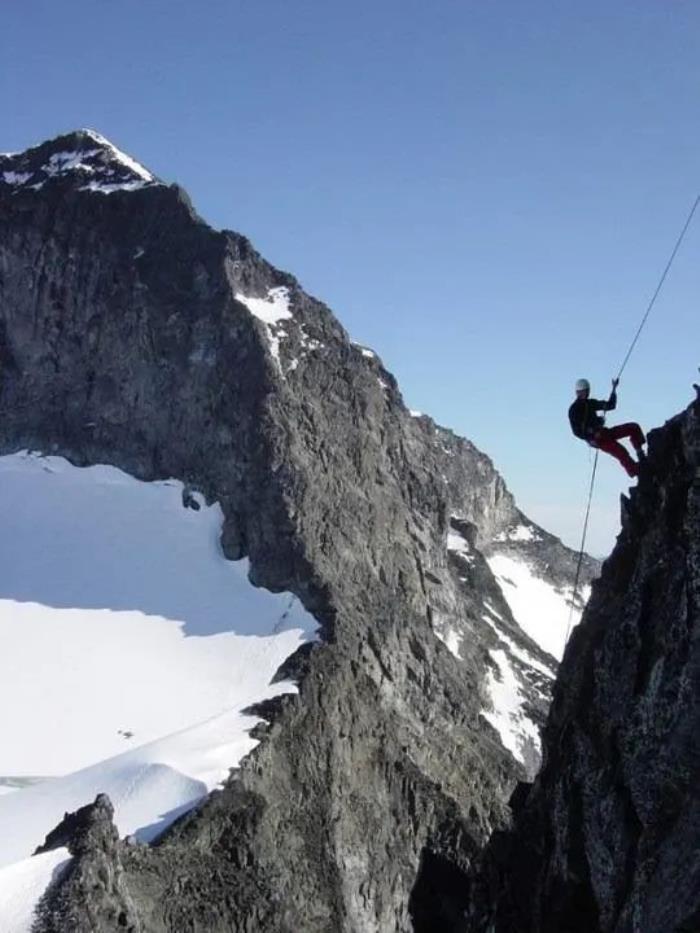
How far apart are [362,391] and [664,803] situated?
262 ft

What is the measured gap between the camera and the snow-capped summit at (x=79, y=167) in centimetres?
9994

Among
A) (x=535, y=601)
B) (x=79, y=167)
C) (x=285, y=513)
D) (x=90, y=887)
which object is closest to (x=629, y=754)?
(x=90, y=887)

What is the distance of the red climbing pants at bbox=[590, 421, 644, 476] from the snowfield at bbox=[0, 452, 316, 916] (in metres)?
27.3

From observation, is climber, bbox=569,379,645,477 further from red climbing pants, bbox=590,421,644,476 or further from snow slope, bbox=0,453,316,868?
snow slope, bbox=0,453,316,868

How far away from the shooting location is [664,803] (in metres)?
13.4

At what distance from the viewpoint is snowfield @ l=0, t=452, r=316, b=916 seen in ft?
142

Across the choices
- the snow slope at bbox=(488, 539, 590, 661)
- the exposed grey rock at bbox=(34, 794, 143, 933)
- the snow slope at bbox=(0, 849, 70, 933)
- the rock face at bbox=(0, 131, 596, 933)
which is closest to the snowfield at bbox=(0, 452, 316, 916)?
the rock face at bbox=(0, 131, 596, 933)

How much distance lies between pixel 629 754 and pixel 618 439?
23.1ft

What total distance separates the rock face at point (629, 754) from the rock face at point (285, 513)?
52.6 feet

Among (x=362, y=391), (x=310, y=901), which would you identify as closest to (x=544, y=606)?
(x=362, y=391)

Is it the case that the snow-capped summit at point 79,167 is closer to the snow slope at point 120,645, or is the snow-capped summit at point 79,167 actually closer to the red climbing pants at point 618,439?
the snow slope at point 120,645

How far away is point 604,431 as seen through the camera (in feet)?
63.0

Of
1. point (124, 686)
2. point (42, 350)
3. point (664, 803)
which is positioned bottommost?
point (664, 803)

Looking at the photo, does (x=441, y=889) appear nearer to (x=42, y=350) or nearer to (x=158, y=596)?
(x=158, y=596)
